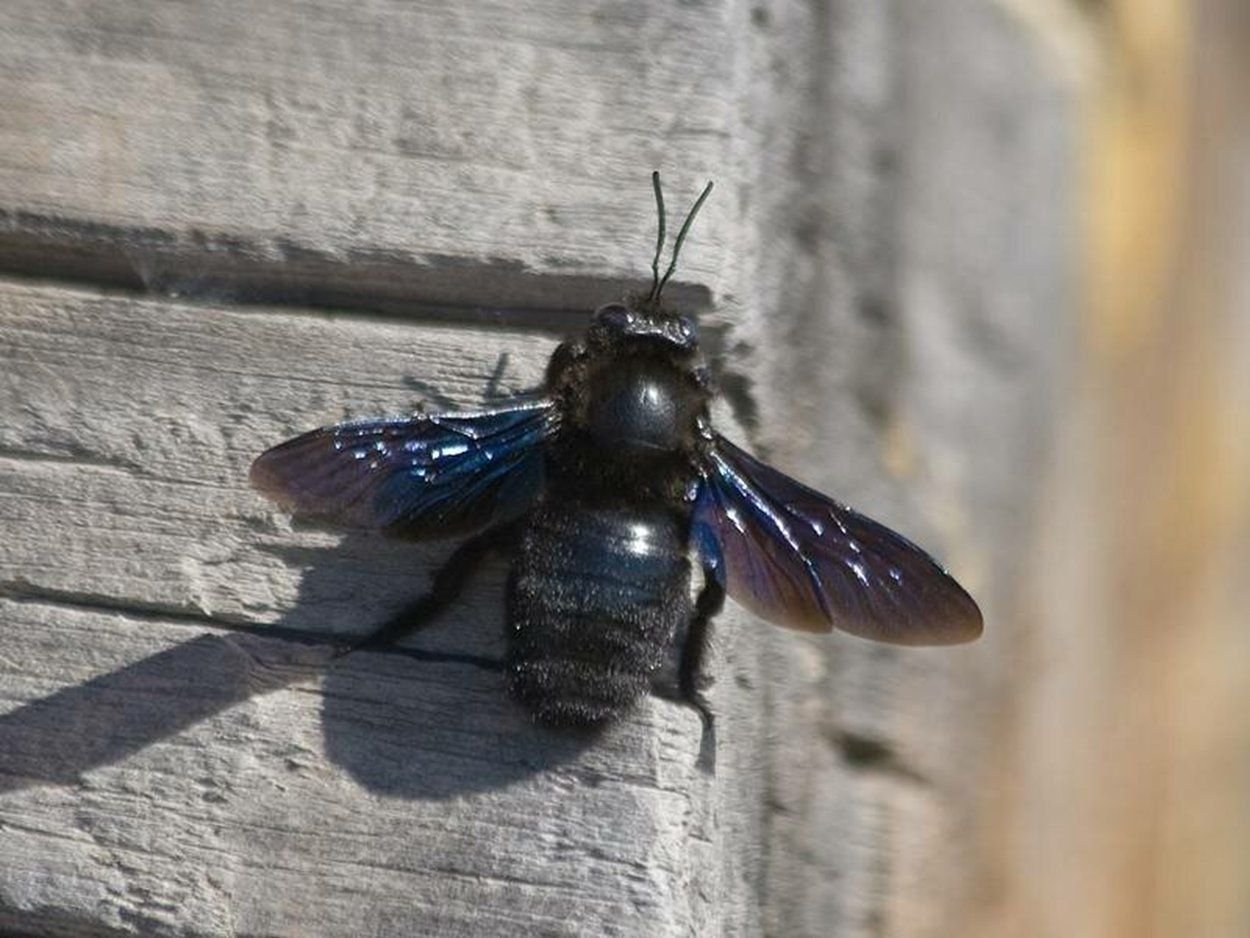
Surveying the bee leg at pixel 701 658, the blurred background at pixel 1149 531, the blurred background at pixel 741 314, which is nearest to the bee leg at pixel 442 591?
the blurred background at pixel 741 314

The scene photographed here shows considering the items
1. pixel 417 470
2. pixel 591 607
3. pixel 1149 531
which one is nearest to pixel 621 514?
pixel 591 607

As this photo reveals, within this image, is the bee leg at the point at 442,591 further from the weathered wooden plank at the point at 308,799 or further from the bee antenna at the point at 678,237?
the bee antenna at the point at 678,237

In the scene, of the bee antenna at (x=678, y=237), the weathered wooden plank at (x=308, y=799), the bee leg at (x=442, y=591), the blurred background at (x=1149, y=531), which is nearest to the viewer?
the weathered wooden plank at (x=308, y=799)

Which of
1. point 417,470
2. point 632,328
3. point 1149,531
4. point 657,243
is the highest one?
point 657,243

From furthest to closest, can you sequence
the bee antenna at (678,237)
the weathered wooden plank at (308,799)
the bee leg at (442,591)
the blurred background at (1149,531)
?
the blurred background at (1149,531) < the bee antenna at (678,237) < the bee leg at (442,591) < the weathered wooden plank at (308,799)

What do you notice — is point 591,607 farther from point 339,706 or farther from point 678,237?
point 678,237

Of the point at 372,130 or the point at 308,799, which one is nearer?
the point at 308,799

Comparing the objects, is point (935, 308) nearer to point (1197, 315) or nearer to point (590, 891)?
point (1197, 315)
